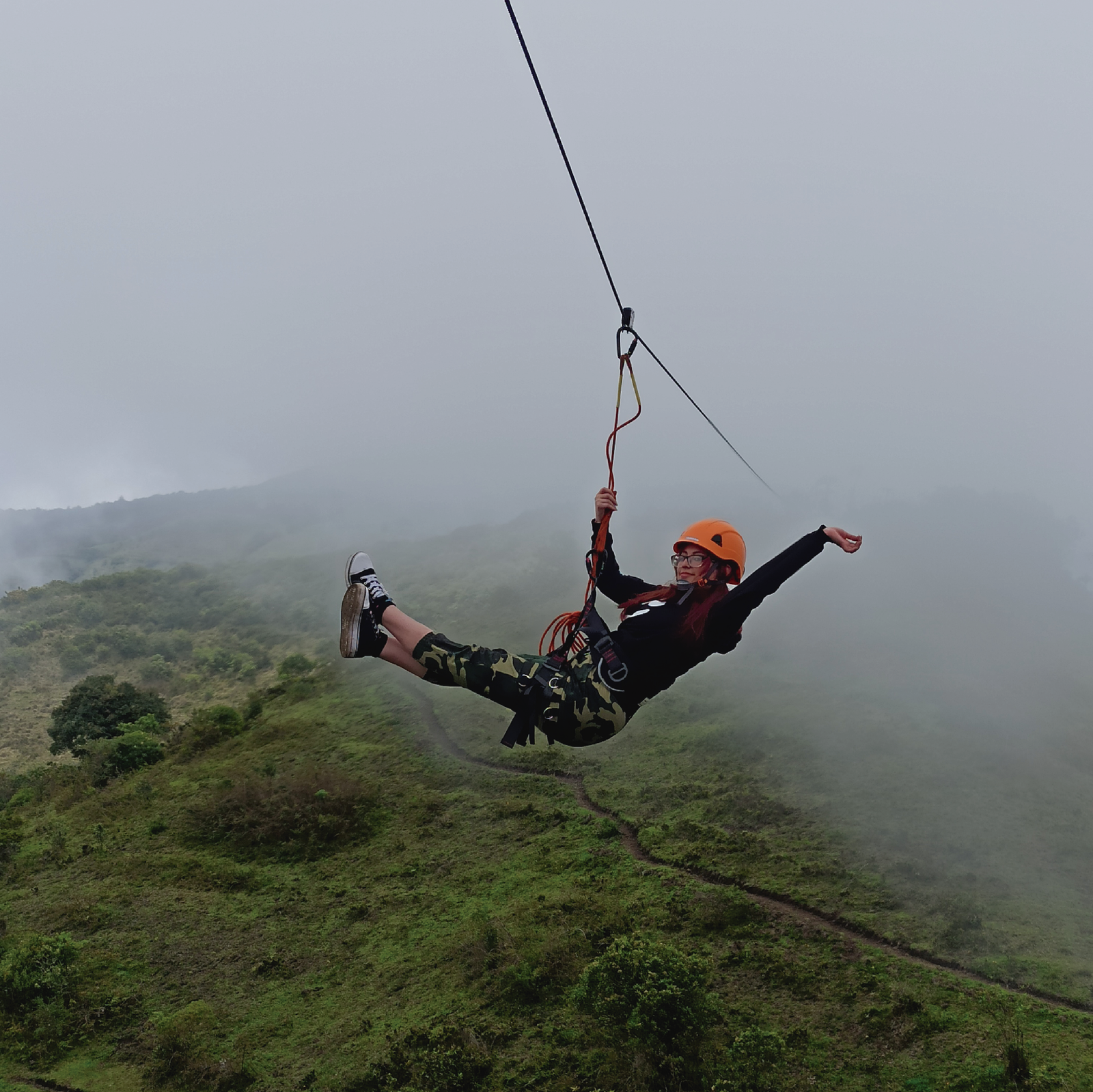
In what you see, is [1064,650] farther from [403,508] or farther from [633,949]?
[403,508]

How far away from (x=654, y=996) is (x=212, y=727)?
2256cm

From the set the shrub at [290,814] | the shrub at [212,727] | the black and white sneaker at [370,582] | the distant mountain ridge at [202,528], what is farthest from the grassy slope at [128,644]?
the black and white sneaker at [370,582]

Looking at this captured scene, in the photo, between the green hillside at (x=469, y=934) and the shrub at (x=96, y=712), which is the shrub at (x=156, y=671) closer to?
the shrub at (x=96, y=712)

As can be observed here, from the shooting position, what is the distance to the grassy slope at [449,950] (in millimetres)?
9688

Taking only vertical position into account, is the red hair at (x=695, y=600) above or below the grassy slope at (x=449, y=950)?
above

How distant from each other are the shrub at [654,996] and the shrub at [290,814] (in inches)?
400

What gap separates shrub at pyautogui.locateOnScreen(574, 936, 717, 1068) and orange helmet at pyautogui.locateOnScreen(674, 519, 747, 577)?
6223 millimetres

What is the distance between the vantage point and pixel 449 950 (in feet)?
41.9

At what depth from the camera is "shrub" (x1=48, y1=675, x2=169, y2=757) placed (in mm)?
28094

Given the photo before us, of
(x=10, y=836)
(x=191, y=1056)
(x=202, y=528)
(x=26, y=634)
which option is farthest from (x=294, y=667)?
(x=202, y=528)

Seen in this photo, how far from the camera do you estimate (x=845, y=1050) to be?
9.45m

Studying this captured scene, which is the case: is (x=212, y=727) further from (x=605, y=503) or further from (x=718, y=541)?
(x=718, y=541)

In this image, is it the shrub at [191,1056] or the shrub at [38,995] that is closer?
the shrub at [191,1056]

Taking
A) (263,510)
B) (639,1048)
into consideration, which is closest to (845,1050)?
(639,1048)
